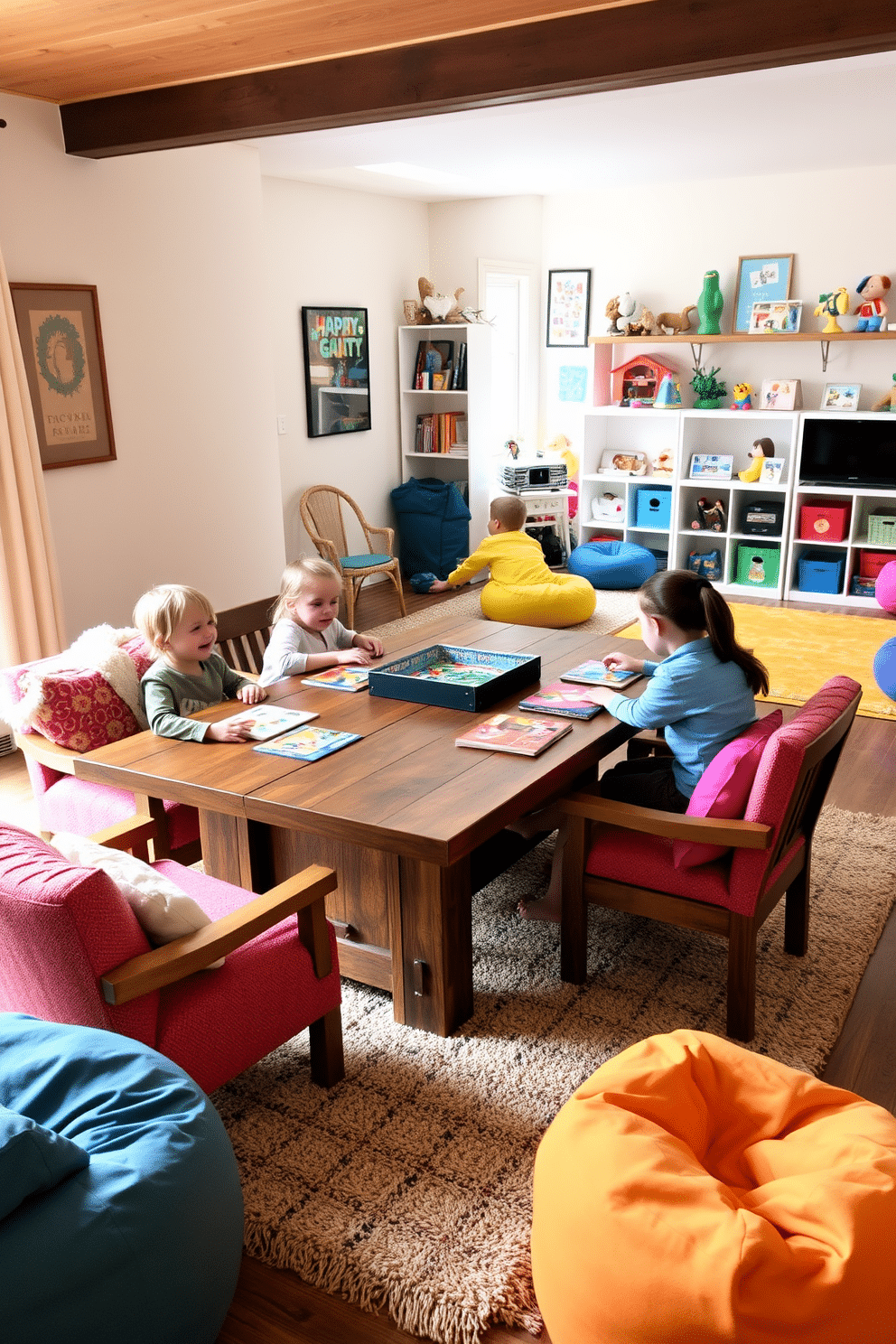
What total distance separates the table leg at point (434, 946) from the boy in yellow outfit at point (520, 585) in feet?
11.5

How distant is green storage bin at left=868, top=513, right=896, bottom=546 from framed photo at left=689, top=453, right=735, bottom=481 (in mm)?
991

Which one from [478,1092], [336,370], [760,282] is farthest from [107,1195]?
[760,282]

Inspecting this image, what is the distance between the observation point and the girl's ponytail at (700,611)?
2.55 meters

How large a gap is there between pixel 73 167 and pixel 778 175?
4.59 meters

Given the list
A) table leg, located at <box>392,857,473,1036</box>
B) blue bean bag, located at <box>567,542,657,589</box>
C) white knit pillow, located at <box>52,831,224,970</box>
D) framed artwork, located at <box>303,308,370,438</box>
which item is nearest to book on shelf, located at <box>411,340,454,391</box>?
framed artwork, located at <box>303,308,370,438</box>

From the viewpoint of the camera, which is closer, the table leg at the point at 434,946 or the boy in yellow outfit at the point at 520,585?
the table leg at the point at 434,946

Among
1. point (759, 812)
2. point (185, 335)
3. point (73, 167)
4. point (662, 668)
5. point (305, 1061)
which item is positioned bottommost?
point (305, 1061)

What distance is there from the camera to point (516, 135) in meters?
5.27

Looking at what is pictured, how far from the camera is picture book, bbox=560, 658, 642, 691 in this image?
→ 297 cm

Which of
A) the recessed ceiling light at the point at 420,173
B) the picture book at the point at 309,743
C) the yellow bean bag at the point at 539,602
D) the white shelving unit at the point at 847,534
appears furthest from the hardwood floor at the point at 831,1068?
the recessed ceiling light at the point at 420,173

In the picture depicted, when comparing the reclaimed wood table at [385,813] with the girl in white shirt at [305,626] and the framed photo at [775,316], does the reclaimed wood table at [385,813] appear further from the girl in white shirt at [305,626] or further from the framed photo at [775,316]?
the framed photo at [775,316]

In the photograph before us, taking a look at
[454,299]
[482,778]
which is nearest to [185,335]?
[454,299]

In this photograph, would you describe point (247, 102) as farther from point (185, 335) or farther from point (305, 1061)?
point (305, 1061)

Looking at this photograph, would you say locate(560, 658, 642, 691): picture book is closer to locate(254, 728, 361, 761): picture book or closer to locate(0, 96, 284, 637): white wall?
locate(254, 728, 361, 761): picture book
